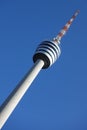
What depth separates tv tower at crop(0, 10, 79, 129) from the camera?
50.6m

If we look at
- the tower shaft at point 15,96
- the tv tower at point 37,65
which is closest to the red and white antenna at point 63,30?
the tv tower at point 37,65

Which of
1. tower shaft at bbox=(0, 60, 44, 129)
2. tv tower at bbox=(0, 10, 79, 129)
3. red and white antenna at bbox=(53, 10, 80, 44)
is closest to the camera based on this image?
tower shaft at bbox=(0, 60, 44, 129)

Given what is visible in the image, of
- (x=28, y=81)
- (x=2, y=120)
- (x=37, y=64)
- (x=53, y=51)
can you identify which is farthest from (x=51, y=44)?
(x=2, y=120)

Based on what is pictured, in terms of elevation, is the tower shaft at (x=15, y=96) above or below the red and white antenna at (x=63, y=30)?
below

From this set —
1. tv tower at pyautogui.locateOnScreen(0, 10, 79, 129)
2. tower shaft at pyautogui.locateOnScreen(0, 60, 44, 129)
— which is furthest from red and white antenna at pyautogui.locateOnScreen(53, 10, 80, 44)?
tower shaft at pyautogui.locateOnScreen(0, 60, 44, 129)

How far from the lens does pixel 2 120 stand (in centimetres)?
4772

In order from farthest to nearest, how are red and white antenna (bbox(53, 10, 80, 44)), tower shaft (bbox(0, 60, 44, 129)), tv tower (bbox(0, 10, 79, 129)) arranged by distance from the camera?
1. red and white antenna (bbox(53, 10, 80, 44))
2. tv tower (bbox(0, 10, 79, 129))
3. tower shaft (bbox(0, 60, 44, 129))

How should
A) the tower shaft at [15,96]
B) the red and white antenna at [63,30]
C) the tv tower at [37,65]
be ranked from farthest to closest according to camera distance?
1. the red and white antenna at [63,30]
2. the tv tower at [37,65]
3. the tower shaft at [15,96]

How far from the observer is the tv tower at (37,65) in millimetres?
50622

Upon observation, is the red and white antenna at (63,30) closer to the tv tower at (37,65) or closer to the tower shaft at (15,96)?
the tv tower at (37,65)

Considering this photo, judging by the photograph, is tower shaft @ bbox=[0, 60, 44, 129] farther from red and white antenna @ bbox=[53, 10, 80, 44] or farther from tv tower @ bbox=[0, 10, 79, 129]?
red and white antenna @ bbox=[53, 10, 80, 44]

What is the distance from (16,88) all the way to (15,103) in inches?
189

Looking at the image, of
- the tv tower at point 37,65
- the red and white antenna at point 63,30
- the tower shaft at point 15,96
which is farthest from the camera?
the red and white antenna at point 63,30

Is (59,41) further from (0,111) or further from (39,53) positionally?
(0,111)
